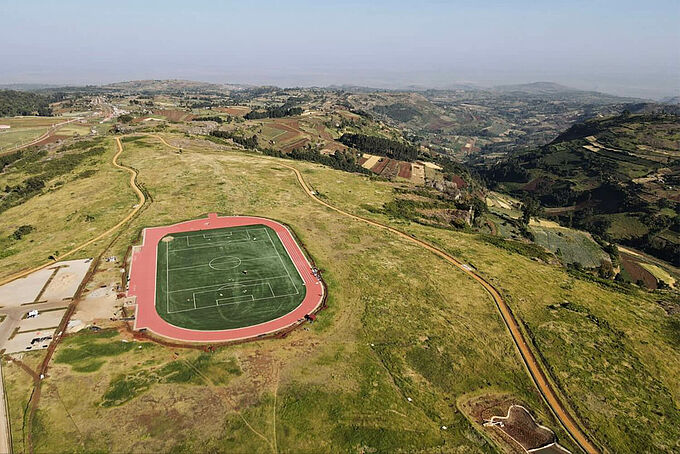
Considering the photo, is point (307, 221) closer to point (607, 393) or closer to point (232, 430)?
point (232, 430)

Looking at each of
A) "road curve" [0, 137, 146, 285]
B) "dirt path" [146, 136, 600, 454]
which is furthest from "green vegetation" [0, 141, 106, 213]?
"dirt path" [146, 136, 600, 454]

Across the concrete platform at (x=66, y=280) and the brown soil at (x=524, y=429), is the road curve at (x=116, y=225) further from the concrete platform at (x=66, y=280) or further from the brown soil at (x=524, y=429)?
the brown soil at (x=524, y=429)

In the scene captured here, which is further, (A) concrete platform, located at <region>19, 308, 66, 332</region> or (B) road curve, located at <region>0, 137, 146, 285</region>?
(B) road curve, located at <region>0, 137, 146, 285</region>

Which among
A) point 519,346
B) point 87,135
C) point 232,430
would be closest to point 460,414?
point 519,346

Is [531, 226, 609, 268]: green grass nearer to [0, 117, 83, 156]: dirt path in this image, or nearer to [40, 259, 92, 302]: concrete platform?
[40, 259, 92, 302]: concrete platform

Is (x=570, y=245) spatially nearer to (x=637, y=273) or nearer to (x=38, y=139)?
(x=637, y=273)

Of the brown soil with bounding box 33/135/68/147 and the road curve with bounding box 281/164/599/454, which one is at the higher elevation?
the brown soil with bounding box 33/135/68/147

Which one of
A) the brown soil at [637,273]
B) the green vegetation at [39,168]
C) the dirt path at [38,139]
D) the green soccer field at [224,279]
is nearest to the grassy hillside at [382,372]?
the green soccer field at [224,279]
